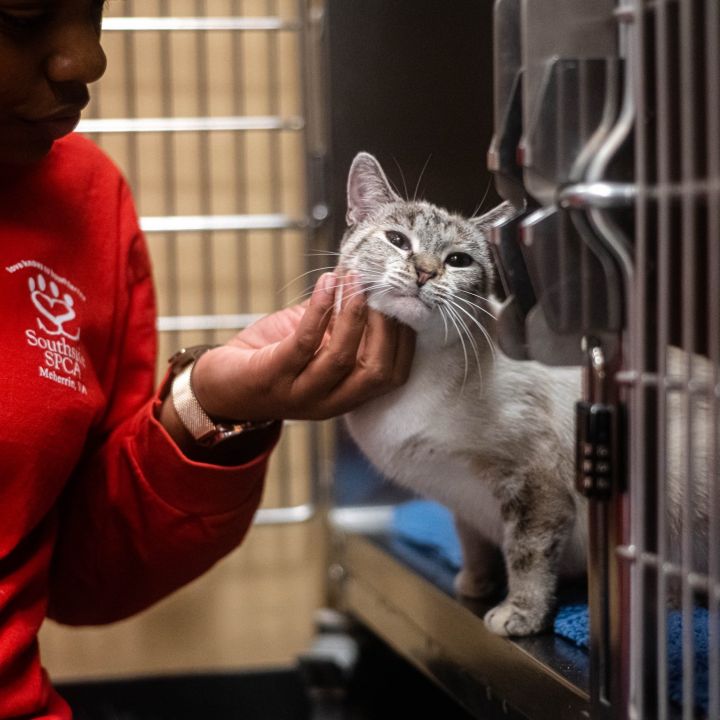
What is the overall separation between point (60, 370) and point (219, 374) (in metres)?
0.12

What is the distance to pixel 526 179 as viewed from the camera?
524 millimetres

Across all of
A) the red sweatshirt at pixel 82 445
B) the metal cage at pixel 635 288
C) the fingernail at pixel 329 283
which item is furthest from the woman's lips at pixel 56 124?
the metal cage at pixel 635 288

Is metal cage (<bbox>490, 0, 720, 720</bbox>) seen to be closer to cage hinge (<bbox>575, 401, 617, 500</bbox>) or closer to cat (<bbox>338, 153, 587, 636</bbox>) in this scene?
cage hinge (<bbox>575, 401, 617, 500</bbox>)

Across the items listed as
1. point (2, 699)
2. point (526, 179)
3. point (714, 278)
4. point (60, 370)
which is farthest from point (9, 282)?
point (714, 278)

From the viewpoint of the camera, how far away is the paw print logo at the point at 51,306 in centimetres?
73

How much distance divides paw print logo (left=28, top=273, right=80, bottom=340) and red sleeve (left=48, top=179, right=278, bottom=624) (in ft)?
0.26

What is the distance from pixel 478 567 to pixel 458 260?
0.29 metres

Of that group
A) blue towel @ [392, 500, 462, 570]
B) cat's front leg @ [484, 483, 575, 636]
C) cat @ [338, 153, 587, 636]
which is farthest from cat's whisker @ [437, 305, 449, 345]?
blue towel @ [392, 500, 462, 570]

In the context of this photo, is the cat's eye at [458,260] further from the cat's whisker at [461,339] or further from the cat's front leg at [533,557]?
the cat's front leg at [533,557]

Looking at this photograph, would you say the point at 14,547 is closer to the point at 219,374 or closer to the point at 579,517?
the point at 219,374

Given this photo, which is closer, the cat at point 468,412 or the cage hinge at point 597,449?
the cage hinge at point 597,449

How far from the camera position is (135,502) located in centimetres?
81

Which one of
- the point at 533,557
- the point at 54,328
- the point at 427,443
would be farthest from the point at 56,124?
the point at 533,557

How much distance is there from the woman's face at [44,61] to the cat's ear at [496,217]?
0.27 metres
